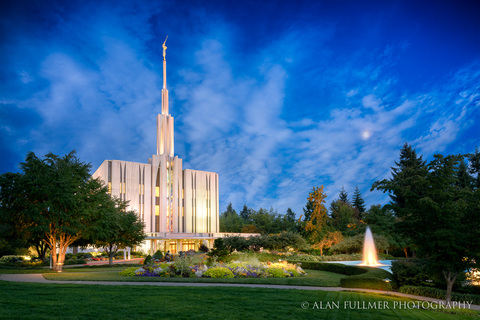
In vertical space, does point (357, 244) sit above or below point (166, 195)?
below

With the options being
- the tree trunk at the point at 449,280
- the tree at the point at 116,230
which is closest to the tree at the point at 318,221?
the tree at the point at 116,230

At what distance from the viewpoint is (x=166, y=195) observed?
69250 millimetres

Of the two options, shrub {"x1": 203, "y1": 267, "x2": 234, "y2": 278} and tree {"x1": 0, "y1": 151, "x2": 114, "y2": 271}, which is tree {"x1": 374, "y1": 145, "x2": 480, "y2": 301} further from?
tree {"x1": 0, "y1": 151, "x2": 114, "y2": 271}

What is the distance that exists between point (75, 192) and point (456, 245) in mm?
25606

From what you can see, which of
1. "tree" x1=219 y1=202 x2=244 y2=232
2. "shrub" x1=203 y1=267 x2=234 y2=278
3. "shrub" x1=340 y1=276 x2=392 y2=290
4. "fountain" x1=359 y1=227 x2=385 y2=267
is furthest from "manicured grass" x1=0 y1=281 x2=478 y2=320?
"tree" x1=219 y1=202 x2=244 y2=232

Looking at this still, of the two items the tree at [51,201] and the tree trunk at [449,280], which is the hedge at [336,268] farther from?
the tree at [51,201]

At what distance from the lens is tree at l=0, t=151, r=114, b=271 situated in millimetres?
24594

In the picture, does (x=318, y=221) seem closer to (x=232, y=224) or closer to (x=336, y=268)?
(x=336, y=268)

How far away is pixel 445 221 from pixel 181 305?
8.42 meters

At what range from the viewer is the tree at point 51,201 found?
80.7ft

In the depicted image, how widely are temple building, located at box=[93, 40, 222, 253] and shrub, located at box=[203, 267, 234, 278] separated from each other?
43409 mm

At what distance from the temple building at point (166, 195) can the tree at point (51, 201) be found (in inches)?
1320

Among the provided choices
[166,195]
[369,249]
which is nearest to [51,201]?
[369,249]

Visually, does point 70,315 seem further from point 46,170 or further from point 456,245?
point 46,170
